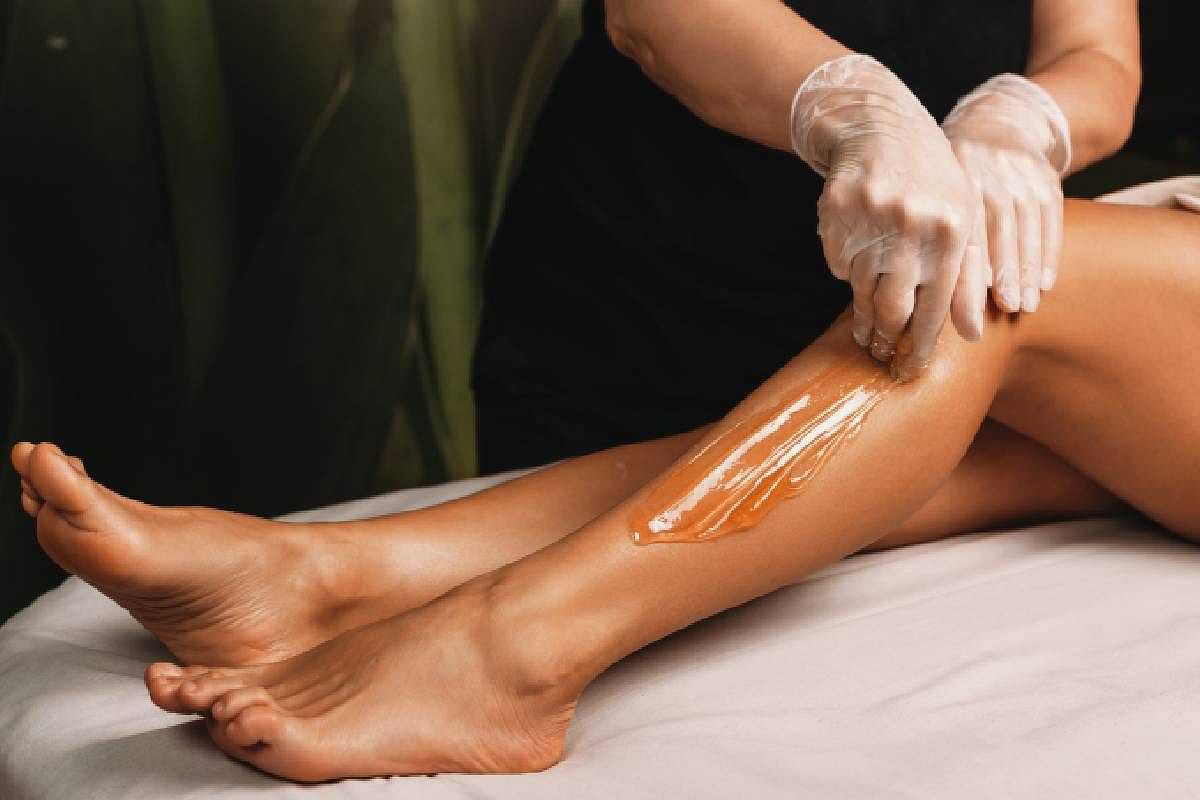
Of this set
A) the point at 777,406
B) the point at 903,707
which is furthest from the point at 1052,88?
the point at 903,707

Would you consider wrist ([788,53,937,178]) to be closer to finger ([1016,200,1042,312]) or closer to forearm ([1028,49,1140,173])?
finger ([1016,200,1042,312])

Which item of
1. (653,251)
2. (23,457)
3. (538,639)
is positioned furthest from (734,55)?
(23,457)

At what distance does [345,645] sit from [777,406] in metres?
0.35

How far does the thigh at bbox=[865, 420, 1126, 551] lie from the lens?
1102mm

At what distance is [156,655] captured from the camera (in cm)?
100

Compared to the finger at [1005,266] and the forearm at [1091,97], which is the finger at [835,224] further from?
the forearm at [1091,97]

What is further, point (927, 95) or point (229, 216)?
point (229, 216)

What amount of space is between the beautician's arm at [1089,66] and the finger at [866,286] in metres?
0.43

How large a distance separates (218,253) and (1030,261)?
119 cm

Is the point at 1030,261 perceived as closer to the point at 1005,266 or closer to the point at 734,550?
the point at 1005,266

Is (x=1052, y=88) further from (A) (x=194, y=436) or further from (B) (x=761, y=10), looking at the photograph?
(A) (x=194, y=436)

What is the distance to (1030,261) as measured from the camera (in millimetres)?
896

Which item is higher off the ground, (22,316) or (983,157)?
(983,157)

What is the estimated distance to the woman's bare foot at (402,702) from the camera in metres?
0.77
